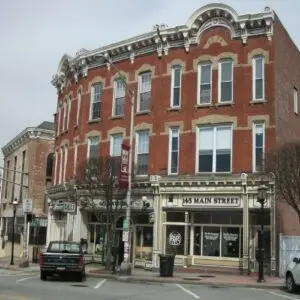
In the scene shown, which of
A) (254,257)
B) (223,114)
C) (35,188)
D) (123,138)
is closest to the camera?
(254,257)

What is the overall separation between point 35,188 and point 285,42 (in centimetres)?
2451

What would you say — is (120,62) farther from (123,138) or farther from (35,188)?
(35,188)

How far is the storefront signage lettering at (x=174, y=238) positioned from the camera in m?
28.4

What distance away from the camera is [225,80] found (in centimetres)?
2833

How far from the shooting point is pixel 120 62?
32.7 meters

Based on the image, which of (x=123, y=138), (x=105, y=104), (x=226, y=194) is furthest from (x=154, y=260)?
(x=105, y=104)

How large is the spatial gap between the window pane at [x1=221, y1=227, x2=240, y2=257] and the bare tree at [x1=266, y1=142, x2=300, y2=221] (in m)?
4.62

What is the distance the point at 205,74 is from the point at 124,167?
7.51 m

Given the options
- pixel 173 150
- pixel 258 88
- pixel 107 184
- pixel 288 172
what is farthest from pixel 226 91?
pixel 107 184

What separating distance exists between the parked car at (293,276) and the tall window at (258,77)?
10328 millimetres

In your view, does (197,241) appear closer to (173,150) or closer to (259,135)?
(173,150)

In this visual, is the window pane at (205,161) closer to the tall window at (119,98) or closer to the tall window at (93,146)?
the tall window at (119,98)

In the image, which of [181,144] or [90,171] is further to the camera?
[181,144]

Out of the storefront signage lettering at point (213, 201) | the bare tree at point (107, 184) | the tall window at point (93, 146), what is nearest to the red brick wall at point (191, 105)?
the tall window at point (93, 146)
